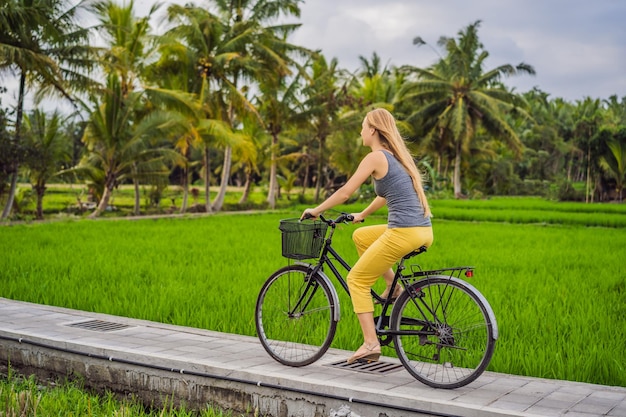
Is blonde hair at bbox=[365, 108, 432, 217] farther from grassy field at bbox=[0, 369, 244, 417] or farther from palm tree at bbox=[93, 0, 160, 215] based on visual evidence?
palm tree at bbox=[93, 0, 160, 215]

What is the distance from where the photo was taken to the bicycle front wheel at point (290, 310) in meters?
4.48

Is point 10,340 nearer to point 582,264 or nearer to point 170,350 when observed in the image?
point 170,350

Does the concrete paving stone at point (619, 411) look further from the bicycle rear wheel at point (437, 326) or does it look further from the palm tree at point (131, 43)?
the palm tree at point (131, 43)

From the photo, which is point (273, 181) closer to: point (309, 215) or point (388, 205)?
point (309, 215)

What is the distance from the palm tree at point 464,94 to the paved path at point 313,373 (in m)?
30.4

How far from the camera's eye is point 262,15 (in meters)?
26.2

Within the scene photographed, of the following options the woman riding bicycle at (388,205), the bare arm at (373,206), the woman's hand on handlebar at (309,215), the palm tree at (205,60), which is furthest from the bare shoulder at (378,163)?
the palm tree at (205,60)

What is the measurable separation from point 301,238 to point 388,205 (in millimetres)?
568

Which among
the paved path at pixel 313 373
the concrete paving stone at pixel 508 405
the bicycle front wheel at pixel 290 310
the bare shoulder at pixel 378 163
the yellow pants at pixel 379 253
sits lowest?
the paved path at pixel 313 373

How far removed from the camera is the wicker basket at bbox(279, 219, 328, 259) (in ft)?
14.3

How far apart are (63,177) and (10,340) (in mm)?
18038

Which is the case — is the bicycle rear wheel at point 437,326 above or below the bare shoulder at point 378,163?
below

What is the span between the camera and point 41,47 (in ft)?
59.8

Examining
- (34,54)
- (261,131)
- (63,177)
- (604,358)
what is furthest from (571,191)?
(604,358)
